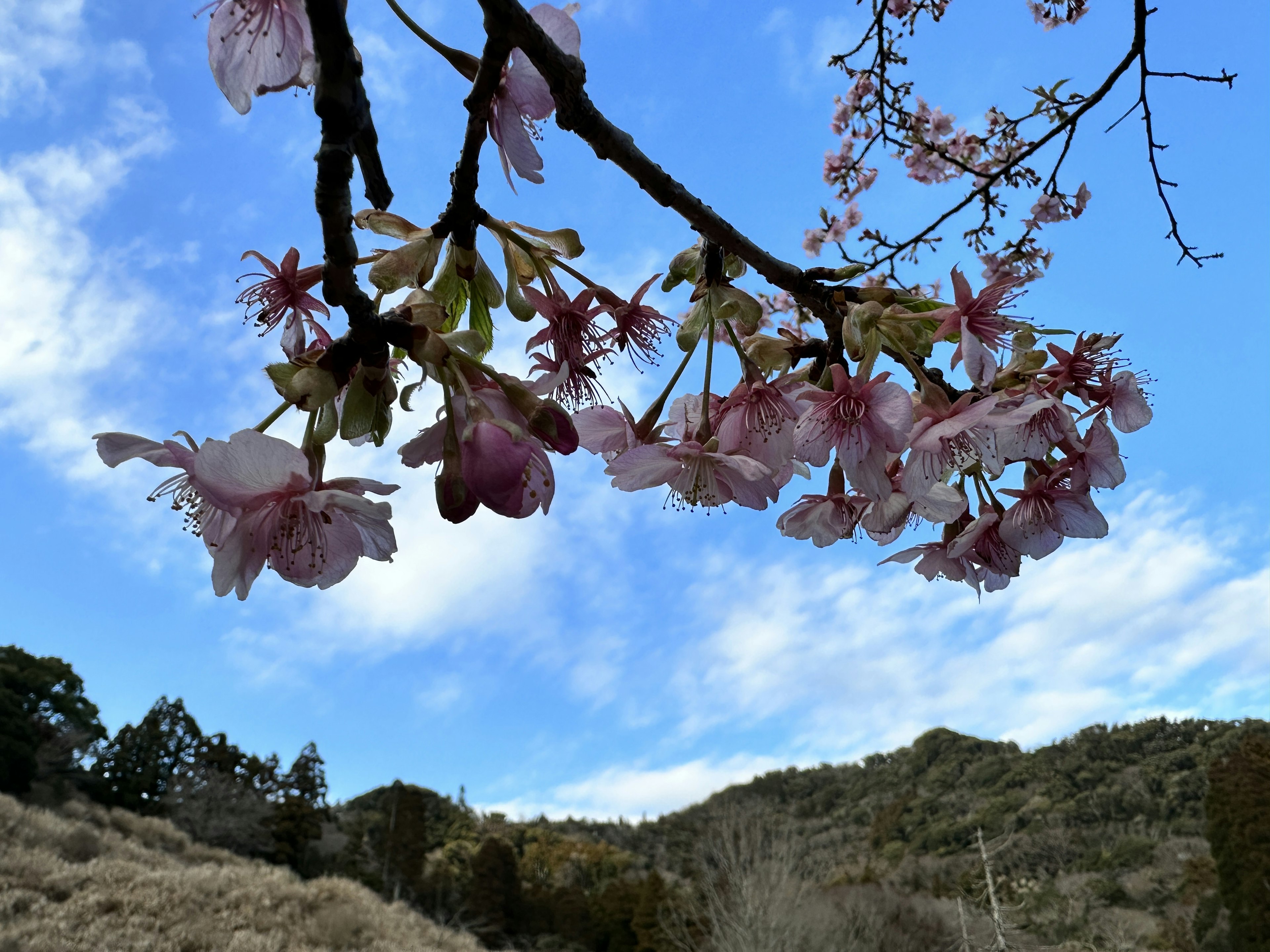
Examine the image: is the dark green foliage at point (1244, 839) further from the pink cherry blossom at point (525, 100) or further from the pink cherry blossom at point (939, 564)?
the pink cherry blossom at point (525, 100)

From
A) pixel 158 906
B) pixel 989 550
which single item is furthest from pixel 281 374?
pixel 158 906

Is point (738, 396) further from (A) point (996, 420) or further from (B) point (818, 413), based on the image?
(A) point (996, 420)

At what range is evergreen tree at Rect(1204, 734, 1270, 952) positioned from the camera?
9797 mm

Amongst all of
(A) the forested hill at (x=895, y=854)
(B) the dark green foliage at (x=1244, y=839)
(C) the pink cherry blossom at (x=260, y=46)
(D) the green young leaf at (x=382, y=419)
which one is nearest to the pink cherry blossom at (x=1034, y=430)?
(D) the green young leaf at (x=382, y=419)

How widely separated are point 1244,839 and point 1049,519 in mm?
12763

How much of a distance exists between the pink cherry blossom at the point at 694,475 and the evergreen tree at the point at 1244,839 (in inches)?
505

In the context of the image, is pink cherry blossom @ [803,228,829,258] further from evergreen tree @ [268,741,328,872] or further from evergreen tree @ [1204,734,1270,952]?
evergreen tree @ [268,741,328,872]

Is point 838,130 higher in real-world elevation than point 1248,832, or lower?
higher

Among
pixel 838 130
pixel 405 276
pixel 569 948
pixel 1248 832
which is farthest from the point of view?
pixel 569 948

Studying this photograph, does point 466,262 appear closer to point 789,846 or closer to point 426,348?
point 426,348

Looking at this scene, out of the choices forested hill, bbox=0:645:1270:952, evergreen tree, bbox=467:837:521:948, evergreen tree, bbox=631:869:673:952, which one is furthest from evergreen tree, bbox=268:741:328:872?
evergreen tree, bbox=631:869:673:952

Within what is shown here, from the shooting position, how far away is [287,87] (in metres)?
0.56

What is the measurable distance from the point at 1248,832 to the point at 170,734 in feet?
63.2

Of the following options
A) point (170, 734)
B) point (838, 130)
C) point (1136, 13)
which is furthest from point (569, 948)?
point (1136, 13)
